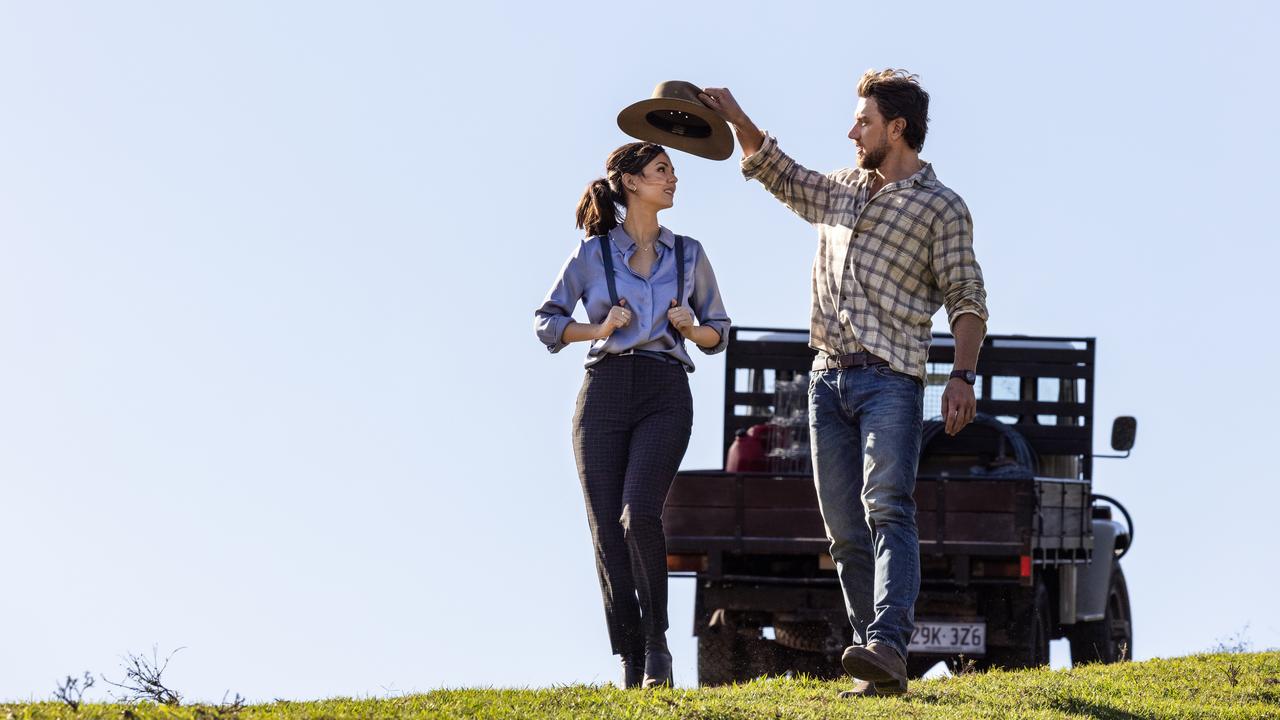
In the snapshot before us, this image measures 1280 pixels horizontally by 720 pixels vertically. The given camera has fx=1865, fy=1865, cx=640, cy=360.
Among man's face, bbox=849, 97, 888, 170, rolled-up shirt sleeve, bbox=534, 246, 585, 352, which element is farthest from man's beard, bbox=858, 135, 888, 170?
rolled-up shirt sleeve, bbox=534, 246, 585, 352

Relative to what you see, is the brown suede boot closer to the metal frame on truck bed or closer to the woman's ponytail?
the woman's ponytail

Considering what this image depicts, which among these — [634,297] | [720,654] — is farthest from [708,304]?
[720,654]

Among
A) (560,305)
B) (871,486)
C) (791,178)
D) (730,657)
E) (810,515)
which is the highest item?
(791,178)

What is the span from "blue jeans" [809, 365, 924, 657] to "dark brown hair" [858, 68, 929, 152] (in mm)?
859

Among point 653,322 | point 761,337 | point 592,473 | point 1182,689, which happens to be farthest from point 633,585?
point 761,337

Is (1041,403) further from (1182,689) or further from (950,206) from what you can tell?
(950,206)

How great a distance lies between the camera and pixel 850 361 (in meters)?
6.38

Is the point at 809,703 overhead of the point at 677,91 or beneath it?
beneath

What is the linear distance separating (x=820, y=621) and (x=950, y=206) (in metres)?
5.73

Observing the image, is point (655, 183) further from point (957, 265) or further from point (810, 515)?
point (810, 515)

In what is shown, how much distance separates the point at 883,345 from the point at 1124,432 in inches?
292

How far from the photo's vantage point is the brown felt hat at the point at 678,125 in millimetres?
6754

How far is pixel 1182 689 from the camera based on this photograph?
8.23 meters

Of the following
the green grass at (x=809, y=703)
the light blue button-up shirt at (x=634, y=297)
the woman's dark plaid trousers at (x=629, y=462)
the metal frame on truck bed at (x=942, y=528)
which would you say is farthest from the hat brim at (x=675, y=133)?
the metal frame on truck bed at (x=942, y=528)
